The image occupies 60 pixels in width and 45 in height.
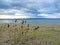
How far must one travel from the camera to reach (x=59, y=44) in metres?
10.8

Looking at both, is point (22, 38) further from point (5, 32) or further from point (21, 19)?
point (5, 32)

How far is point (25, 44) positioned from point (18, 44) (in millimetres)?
714

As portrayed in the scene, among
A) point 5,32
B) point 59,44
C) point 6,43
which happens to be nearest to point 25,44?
point 6,43

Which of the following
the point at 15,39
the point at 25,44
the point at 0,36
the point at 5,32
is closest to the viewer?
the point at 15,39

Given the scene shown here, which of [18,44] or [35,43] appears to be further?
[35,43]

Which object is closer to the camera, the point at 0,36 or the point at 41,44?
the point at 41,44

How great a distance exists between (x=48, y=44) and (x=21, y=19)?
6.39 ft

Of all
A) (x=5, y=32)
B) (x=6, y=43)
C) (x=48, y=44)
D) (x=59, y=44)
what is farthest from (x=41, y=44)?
(x=5, y=32)

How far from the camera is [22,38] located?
11.2 meters

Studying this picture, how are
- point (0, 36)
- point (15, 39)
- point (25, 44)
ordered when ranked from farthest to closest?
point (0, 36), point (25, 44), point (15, 39)

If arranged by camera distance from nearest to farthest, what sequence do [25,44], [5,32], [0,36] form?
[25,44]
[0,36]
[5,32]

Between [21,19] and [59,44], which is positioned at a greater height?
[21,19]

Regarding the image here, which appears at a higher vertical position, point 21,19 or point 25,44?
point 21,19

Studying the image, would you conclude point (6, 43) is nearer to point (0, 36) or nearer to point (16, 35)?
point (16, 35)
